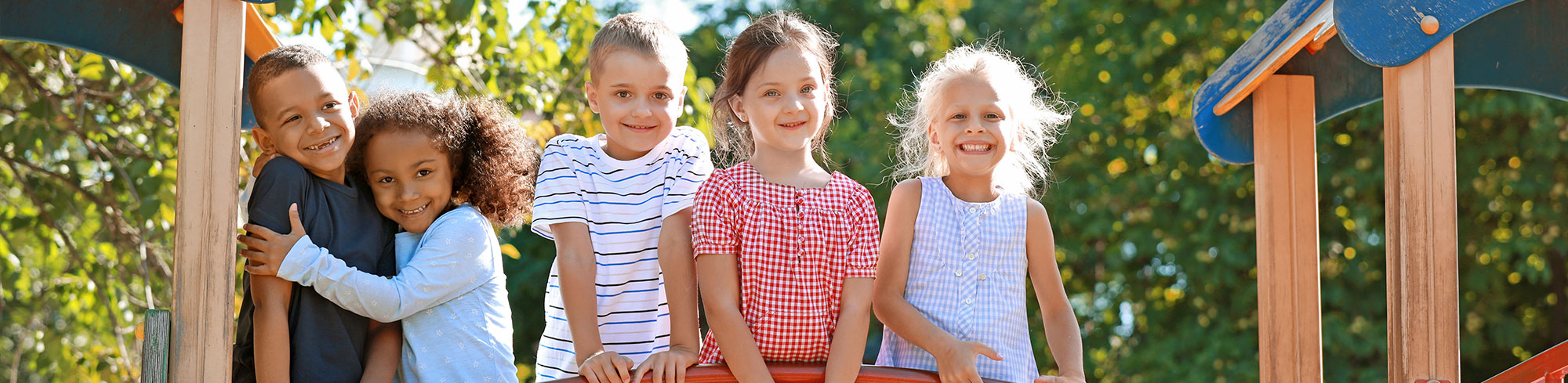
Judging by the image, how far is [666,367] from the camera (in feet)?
8.03

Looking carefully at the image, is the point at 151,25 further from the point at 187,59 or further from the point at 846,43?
the point at 846,43

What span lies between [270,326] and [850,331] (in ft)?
3.62

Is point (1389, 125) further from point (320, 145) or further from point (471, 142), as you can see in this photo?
point (320, 145)

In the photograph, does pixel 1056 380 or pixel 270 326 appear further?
pixel 1056 380

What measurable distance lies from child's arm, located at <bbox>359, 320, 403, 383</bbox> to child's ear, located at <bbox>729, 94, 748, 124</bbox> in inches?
32.5

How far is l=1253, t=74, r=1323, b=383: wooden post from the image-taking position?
10.4 ft

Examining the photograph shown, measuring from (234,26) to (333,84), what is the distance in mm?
371

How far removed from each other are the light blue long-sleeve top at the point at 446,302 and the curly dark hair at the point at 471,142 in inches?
3.2

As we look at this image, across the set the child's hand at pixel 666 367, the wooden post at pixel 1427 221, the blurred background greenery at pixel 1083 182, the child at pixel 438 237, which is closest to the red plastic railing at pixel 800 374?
the child's hand at pixel 666 367

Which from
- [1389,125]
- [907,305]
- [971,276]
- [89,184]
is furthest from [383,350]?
[89,184]

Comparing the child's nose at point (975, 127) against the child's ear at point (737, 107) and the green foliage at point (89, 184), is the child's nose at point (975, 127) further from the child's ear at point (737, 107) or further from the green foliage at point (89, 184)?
the green foliage at point (89, 184)

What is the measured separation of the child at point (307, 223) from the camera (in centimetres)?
246

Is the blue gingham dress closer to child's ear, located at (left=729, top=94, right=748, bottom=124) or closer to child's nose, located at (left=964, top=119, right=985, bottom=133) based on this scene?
child's nose, located at (left=964, top=119, right=985, bottom=133)

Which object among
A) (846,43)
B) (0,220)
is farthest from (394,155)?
(846,43)
